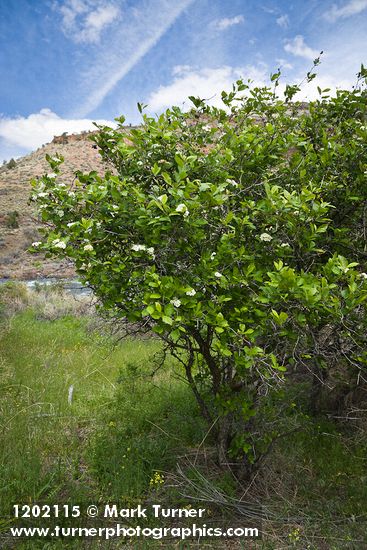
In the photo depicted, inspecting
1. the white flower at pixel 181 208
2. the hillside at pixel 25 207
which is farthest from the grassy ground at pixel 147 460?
the white flower at pixel 181 208

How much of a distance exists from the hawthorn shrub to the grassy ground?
52 centimetres

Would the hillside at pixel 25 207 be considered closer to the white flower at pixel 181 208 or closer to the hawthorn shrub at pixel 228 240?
the hawthorn shrub at pixel 228 240

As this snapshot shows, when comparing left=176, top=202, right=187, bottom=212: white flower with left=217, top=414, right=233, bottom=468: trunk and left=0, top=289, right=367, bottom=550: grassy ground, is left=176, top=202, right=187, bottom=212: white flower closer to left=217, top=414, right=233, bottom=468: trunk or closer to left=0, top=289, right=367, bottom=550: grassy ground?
left=217, top=414, right=233, bottom=468: trunk

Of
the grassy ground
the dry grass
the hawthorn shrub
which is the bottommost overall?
the grassy ground

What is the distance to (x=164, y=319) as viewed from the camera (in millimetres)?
2238

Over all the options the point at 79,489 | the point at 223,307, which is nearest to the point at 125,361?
the point at 79,489

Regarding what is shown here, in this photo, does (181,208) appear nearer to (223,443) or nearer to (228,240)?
(228,240)

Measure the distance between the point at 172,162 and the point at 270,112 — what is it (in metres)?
1.45

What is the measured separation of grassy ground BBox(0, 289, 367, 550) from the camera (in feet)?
10.7

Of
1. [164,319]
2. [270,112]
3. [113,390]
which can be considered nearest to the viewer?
[164,319]

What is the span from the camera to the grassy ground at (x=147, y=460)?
3.25 metres

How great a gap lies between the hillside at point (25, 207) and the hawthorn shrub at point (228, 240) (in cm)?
52

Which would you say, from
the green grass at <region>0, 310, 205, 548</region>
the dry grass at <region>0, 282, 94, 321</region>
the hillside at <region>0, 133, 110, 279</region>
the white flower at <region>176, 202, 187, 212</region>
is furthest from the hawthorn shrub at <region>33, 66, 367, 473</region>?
the dry grass at <region>0, 282, 94, 321</region>

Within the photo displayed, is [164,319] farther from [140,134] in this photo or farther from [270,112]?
[270,112]
